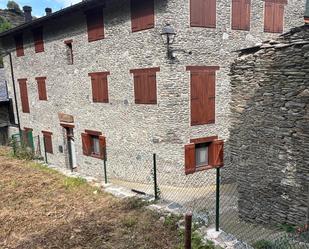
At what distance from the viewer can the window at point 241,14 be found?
11.3m

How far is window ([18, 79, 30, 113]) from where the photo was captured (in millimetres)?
17680

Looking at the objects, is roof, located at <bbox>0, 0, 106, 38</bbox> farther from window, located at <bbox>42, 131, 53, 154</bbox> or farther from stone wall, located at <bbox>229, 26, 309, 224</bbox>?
stone wall, located at <bbox>229, 26, 309, 224</bbox>

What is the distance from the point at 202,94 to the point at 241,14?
11.4ft

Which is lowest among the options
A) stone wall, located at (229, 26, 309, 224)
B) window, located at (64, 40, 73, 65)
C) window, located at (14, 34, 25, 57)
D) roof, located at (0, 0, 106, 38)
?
stone wall, located at (229, 26, 309, 224)

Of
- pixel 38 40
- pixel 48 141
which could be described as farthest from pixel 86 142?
pixel 38 40

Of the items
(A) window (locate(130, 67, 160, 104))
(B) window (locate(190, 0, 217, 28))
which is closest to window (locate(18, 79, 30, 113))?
(A) window (locate(130, 67, 160, 104))

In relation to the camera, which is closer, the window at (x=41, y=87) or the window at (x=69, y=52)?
the window at (x=69, y=52)

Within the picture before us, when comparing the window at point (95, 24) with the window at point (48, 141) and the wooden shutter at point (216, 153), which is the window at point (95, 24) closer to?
the wooden shutter at point (216, 153)

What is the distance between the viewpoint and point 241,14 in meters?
11.5

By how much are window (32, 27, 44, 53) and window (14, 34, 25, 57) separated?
1.60 meters

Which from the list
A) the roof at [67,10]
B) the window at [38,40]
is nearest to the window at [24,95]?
the window at [38,40]

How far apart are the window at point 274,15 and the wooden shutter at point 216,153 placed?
199 inches

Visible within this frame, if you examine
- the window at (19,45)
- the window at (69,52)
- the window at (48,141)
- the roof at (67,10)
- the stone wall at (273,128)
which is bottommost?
the window at (48,141)

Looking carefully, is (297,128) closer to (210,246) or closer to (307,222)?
(307,222)
